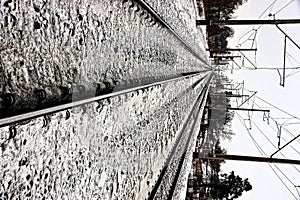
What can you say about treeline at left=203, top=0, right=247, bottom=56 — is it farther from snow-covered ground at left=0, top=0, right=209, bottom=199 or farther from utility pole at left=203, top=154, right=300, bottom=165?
snow-covered ground at left=0, top=0, right=209, bottom=199

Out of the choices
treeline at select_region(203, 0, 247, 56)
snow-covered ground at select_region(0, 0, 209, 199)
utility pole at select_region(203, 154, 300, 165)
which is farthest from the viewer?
treeline at select_region(203, 0, 247, 56)

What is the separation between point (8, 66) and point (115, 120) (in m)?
1.53

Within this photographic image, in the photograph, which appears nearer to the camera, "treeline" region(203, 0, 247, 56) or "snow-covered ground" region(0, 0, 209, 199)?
"snow-covered ground" region(0, 0, 209, 199)

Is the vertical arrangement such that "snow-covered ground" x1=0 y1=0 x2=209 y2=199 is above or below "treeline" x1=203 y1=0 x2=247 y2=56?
below

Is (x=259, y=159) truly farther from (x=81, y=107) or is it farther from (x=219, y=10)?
(x=219, y=10)

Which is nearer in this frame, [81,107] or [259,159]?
[81,107]

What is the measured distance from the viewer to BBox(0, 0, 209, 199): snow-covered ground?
1972mm

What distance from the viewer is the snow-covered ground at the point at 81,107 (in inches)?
77.6

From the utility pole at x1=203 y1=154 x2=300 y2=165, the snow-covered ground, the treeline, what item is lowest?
the utility pole at x1=203 y1=154 x2=300 y2=165

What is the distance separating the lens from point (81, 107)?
8.73 ft

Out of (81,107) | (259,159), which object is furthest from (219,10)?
(81,107)

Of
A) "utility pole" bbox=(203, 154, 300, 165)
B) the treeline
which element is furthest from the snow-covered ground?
the treeline

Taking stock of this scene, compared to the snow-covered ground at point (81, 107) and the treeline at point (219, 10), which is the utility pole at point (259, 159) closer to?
the snow-covered ground at point (81, 107)

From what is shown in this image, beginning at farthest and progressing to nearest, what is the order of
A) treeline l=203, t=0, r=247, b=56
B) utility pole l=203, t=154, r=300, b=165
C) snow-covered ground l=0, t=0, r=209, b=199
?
treeline l=203, t=0, r=247, b=56 < utility pole l=203, t=154, r=300, b=165 < snow-covered ground l=0, t=0, r=209, b=199
